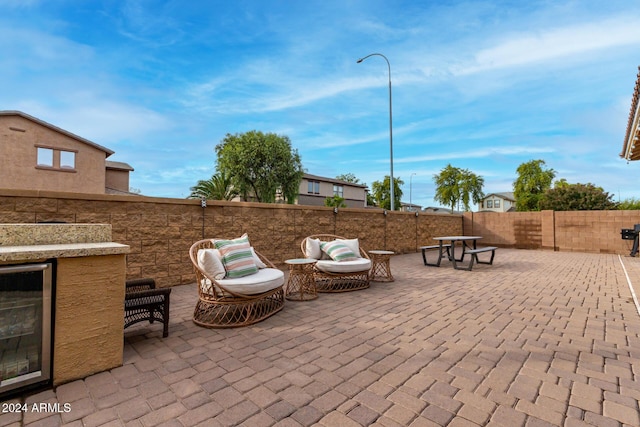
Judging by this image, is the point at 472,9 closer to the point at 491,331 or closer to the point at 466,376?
the point at 491,331

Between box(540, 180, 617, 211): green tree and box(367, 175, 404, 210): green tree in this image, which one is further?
box(367, 175, 404, 210): green tree

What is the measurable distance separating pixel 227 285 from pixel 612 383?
11.2 feet

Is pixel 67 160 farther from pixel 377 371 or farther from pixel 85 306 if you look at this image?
pixel 377 371

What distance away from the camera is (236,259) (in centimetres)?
381

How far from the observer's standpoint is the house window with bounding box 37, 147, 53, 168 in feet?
61.1

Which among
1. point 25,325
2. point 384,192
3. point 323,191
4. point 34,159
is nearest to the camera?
point 25,325

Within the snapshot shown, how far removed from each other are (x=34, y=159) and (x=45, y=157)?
23.5 inches

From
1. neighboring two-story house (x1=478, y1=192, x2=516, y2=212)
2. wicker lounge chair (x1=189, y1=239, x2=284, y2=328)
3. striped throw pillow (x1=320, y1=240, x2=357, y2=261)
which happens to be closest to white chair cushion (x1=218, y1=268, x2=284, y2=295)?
wicker lounge chair (x1=189, y1=239, x2=284, y2=328)

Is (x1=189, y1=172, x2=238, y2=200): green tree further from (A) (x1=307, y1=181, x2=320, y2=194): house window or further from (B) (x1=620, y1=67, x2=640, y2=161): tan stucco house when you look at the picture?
(B) (x1=620, y1=67, x2=640, y2=161): tan stucco house

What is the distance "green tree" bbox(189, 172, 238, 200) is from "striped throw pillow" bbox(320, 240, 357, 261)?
65.1 feet

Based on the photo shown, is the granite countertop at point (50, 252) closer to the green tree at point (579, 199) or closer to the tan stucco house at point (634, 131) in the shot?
the tan stucco house at point (634, 131)

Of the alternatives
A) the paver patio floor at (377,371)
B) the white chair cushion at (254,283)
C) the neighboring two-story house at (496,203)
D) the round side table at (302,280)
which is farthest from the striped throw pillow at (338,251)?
the neighboring two-story house at (496,203)

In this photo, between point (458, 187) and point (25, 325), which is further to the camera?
point (458, 187)

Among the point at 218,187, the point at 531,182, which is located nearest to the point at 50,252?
the point at 218,187
